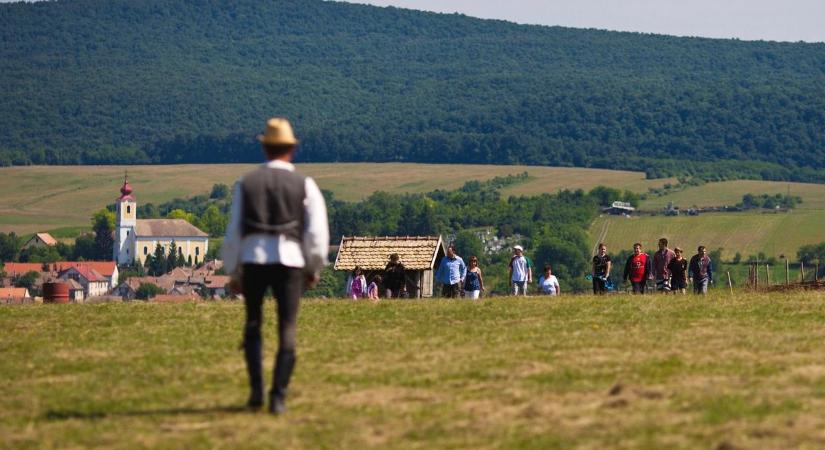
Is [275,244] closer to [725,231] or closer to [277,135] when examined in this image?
[277,135]

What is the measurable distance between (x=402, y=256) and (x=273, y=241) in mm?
35361

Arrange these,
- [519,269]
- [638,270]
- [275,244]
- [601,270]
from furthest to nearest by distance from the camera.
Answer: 1. [519,269]
2. [601,270]
3. [638,270]
4. [275,244]

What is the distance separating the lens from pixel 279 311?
1368 centimetres

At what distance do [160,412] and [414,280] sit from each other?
35644mm

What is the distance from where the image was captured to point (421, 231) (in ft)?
598

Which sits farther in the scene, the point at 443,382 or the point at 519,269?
the point at 519,269

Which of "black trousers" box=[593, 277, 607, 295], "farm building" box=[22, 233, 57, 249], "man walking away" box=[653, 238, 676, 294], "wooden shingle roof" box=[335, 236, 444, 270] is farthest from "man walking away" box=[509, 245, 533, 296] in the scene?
"farm building" box=[22, 233, 57, 249]

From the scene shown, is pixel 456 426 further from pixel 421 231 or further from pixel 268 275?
pixel 421 231

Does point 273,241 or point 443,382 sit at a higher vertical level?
point 273,241

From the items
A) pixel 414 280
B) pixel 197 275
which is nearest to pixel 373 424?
pixel 414 280

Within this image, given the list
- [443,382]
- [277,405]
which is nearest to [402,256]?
[443,382]

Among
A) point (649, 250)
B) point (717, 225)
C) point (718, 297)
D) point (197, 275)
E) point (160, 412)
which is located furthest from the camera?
point (197, 275)

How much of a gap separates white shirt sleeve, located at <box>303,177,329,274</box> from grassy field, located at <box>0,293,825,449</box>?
1.13 metres

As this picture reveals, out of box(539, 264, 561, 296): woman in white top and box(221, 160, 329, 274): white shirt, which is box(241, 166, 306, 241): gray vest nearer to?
box(221, 160, 329, 274): white shirt
